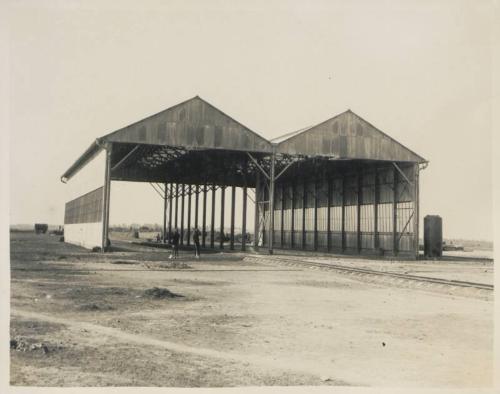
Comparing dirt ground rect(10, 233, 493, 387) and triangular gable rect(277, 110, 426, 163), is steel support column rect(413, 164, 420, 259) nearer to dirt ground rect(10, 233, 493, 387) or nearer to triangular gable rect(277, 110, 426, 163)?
triangular gable rect(277, 110, 426, 163)

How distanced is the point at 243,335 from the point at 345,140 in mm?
22494

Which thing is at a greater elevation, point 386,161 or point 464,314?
point 386,161

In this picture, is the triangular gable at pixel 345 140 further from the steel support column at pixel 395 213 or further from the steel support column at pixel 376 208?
the steel support column at pixel 376 208

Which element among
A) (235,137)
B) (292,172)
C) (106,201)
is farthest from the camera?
(292,172)

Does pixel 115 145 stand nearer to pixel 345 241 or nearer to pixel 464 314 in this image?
pixel 345 241

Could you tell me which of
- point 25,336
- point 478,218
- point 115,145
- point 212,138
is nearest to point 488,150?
point 478,218

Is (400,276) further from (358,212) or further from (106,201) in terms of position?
(358,212)

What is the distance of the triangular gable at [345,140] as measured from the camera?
29.7 metres

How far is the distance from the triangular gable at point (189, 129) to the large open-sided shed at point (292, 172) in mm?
50

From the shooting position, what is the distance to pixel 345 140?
2997cm

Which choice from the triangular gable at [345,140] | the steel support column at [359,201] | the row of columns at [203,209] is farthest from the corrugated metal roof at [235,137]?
the row of columns at [203,209]

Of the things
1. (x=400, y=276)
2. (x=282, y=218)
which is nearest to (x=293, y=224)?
(x=282, y=218)

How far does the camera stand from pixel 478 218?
36.8 ft

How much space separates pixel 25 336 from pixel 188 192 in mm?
40071
